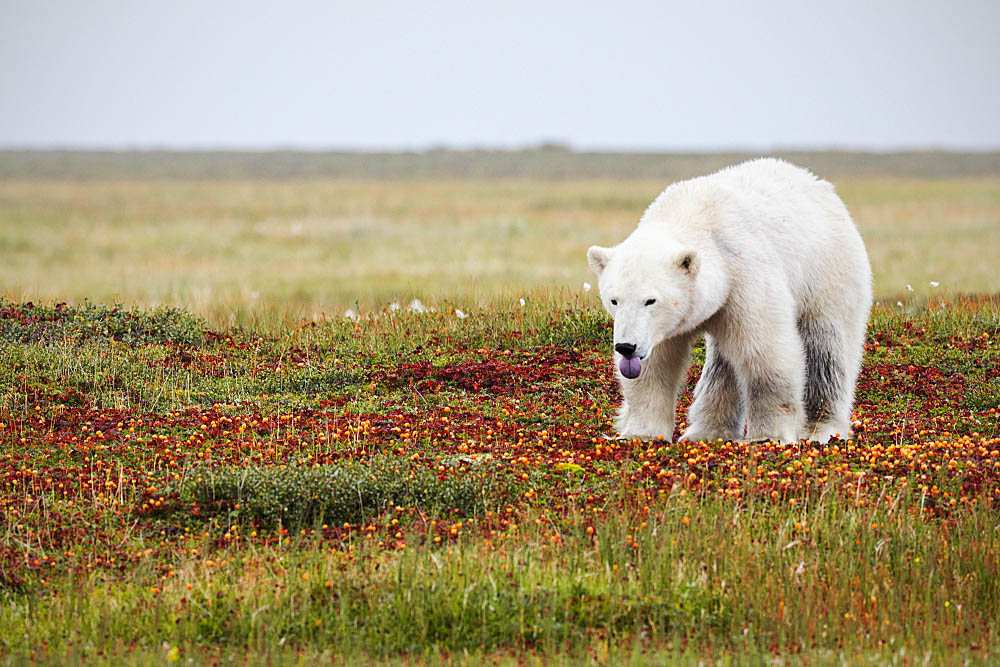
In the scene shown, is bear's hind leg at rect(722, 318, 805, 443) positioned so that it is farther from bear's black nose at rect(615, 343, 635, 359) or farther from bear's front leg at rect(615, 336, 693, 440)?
bear's black nose at rect(615, 343, 635, 359)

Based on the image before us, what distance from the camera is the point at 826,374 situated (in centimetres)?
909

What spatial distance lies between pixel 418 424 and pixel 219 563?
309 centimetres

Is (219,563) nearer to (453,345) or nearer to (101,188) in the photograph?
(453,345)

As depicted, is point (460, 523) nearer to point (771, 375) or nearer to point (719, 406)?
point (771, 375)

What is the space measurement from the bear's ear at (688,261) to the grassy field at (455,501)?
141 centimetres

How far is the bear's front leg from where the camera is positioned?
28.0 ft

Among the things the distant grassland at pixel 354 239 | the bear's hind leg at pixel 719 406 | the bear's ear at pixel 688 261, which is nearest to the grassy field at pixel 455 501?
the bear's hind leg at pixel 719 406

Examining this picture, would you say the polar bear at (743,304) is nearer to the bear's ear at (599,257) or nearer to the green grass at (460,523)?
Result: the bear's ear at (599,257)

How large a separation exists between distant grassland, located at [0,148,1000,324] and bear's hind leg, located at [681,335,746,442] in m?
5.82

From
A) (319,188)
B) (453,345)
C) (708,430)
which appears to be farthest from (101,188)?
(708,430)

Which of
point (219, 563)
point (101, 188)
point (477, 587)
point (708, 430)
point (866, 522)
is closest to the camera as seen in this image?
point (477, 587)

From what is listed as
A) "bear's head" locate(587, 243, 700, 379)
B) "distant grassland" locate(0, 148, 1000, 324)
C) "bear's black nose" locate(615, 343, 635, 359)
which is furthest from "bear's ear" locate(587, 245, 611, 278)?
"distant grassland" locate(0, 148, 1000, 324)

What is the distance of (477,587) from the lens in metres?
5.96

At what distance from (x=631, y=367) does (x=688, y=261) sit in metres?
0.84
